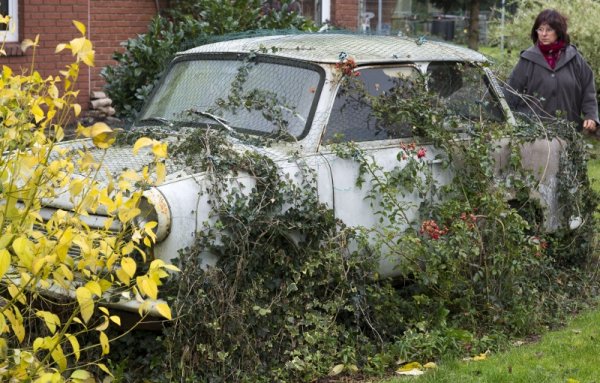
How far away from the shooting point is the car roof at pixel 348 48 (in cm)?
663

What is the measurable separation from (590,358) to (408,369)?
3.51ft

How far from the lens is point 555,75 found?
8.41 meters

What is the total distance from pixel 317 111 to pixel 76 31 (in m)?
7.27

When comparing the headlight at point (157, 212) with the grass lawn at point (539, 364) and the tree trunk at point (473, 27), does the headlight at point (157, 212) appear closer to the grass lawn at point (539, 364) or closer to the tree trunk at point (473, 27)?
the grass lawn at point (539, 364)

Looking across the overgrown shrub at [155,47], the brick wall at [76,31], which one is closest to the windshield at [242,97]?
the overgrown shrub at [155,47]

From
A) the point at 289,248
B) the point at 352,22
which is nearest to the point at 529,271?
the point at 289,248

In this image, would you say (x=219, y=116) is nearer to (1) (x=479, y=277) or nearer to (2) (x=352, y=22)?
(1) (x=479, y=277)

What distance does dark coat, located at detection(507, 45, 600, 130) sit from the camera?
838 cm

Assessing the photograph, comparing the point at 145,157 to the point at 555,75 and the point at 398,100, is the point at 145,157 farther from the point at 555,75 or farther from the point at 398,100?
the point at 555,75

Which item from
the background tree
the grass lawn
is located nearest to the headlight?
the grass lawn

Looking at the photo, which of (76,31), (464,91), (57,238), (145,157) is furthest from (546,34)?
(76,31)

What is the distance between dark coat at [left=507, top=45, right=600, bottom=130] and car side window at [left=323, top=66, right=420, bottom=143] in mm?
1977

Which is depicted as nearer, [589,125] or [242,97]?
[242,97]

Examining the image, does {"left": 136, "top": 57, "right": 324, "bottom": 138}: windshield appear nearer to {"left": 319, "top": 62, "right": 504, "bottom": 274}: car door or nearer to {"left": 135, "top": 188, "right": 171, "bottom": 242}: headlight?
{"left": 319, "top": 62, "right": 504, "bottom": 274}: car door
